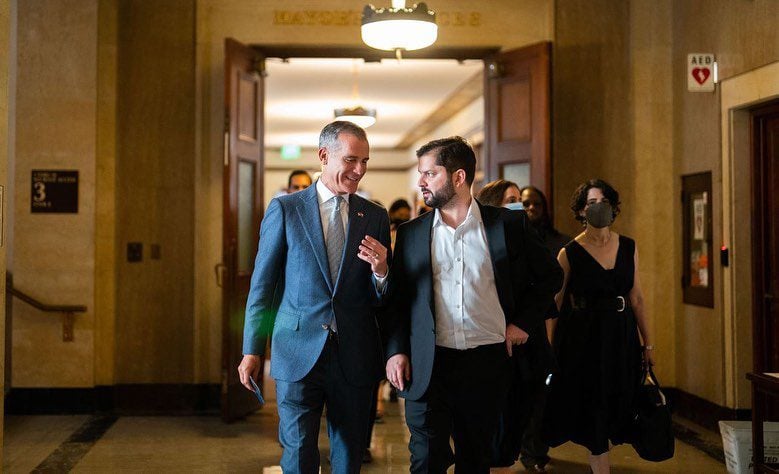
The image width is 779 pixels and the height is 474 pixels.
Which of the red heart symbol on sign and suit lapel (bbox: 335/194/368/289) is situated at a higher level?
the red heart symbol on sign

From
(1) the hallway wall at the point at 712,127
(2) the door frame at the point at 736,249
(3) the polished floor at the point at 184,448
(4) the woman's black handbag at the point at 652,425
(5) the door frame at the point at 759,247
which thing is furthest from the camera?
(2) the door frame at the point at 736,249

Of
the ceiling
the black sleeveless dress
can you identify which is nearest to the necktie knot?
the black sleeveless dress

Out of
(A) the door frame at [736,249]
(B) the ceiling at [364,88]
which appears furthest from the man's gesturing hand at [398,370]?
(B) the ceiling at [364,88]

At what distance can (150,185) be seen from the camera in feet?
24.1

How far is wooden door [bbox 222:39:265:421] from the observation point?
681 cm

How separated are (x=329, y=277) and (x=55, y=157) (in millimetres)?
4501

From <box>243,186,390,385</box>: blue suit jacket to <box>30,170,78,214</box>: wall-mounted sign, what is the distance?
4148 millimetres

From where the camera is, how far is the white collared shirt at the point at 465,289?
136 inches

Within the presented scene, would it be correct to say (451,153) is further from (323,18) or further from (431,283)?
(323,18)

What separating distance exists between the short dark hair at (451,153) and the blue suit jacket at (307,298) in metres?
0.35

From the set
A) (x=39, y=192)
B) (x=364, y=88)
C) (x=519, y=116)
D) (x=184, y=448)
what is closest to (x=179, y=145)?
(x=39, y=192)

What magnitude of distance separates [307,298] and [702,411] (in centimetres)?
423

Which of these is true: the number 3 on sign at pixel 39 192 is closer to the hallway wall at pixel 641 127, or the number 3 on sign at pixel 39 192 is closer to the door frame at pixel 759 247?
the hallway wall at pixel 641 127

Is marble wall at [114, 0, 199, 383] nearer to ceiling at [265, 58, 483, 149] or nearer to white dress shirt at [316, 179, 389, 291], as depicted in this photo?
ceiling at [265, 58, 483, 149]
